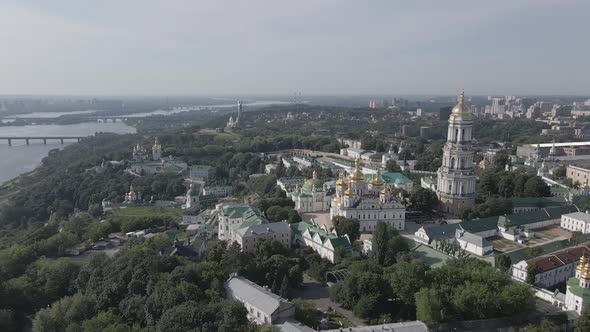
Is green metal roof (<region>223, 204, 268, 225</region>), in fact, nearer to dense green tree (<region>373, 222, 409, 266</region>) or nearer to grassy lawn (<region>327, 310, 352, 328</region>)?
dense green tree (<region>373, 222, 409, 266</region>)

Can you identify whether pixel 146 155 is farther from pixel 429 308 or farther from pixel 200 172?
pixel 429 308

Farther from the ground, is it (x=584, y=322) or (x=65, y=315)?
(x=584, y=322)

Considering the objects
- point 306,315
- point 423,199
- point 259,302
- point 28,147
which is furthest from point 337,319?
point 28,147

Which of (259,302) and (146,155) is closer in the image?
(259,302)

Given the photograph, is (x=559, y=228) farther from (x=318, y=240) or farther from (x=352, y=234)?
(x=318, y=240)

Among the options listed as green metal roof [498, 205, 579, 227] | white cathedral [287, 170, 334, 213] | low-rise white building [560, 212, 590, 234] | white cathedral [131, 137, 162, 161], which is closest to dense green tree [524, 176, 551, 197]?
green metal roof [498, 205, 579, 227]

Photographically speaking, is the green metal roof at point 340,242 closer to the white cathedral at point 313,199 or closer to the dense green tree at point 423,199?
the white cathedral at point 313,199
